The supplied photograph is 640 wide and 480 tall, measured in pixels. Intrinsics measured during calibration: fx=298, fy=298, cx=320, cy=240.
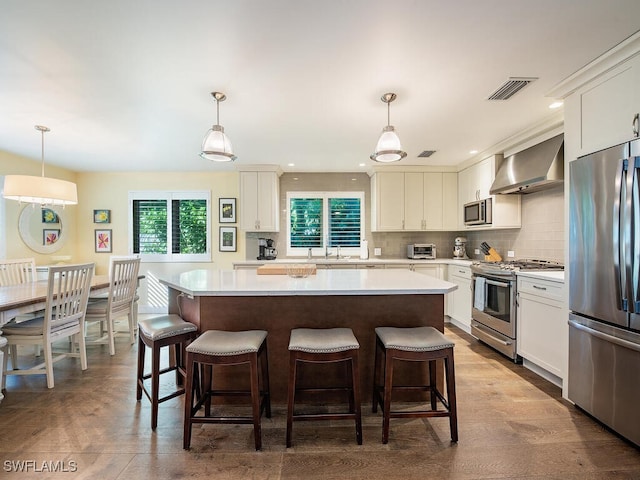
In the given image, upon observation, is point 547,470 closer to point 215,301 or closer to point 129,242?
point 215,301

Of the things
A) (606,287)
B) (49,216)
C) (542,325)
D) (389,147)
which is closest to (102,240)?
(49,216)

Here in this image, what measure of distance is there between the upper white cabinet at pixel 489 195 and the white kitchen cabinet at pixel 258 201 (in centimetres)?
297

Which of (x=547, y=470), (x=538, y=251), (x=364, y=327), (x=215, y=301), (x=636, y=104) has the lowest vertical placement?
(x=547, y=470)

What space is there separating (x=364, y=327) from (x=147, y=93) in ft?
8.36

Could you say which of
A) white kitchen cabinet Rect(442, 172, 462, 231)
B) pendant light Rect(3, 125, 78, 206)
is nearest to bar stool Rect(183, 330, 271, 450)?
pendant light Rect(3, 125, 78, 206)

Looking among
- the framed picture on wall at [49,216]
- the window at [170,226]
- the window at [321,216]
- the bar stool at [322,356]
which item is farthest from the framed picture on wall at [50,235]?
the bar stool at [322,356]

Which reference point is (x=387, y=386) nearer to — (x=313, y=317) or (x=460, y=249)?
(x=313, y=317)

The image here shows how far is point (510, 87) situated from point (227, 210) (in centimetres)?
430

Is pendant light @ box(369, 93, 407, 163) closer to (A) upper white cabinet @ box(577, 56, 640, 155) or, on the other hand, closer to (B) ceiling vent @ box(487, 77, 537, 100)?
(B) ceiling vent @ box(487, 77, 537, 100)

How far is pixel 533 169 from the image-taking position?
9.96 feet

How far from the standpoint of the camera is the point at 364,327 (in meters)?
2.21

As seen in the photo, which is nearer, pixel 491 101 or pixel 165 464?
pixel 165 464

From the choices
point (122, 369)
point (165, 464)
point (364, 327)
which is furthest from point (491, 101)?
point (122, 369)

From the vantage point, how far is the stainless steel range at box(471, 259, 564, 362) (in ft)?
9.78
